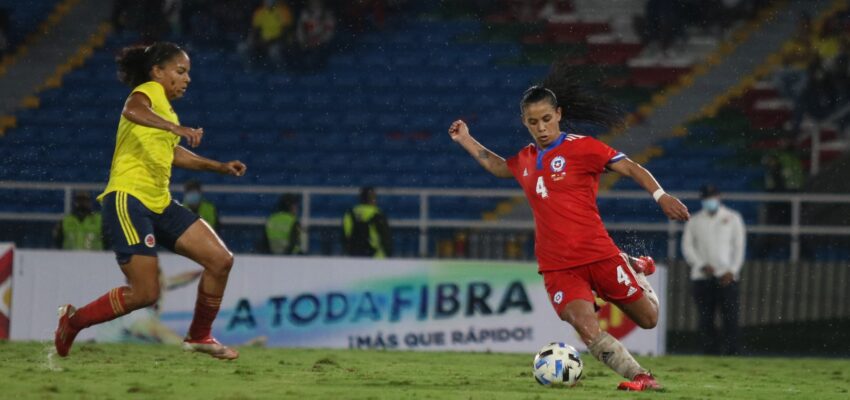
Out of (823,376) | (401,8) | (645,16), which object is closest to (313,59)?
(401,8)

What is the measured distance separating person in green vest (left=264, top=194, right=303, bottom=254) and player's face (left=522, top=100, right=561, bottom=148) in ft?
24.4

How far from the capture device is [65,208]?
17.1m

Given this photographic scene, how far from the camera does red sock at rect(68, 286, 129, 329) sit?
916 cm

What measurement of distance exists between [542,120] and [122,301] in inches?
110

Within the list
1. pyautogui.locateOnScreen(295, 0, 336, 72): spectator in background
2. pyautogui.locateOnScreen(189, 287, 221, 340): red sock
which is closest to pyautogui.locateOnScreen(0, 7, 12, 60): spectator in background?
pyautogui.locateOnScreen(295, 0, 336, 72): spectator in background

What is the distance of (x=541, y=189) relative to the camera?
8820 millimetres

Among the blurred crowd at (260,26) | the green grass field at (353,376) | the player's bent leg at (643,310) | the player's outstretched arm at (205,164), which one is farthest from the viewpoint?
the blurred crowd at (260,26)

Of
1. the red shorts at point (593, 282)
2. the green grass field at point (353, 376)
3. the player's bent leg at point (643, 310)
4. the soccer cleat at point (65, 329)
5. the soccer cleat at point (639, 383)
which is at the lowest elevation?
the green grass field at point (353, 376)

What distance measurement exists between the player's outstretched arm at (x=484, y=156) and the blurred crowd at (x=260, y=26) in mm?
14015

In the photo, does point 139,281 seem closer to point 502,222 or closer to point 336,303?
point 336,303

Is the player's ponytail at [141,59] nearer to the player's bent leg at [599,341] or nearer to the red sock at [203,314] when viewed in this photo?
the red sock at [203,314]

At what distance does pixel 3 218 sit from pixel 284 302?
156 inches

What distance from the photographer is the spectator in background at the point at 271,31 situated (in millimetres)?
23109

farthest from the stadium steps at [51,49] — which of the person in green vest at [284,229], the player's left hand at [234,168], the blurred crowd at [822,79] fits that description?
the player's left hand at [234,168]
